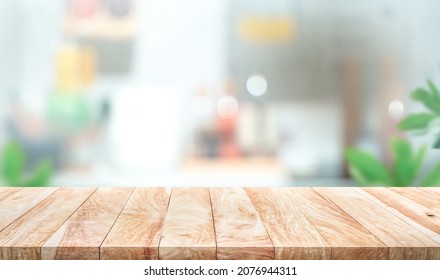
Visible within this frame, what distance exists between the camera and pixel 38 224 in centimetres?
105

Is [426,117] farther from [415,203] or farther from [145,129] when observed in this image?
[145,129]

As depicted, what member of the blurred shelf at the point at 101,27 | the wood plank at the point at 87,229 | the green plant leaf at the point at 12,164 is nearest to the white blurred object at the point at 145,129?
the blurred shelf at the point at 101,27

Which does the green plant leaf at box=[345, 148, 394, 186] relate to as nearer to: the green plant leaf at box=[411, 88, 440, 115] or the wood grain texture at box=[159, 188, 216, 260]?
the green plant leaf at box=[411, 88, 440, 115]

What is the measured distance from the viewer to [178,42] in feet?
7.58

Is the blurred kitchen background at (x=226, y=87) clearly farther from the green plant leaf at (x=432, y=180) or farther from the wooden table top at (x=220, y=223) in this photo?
the wooden table top at (x=220, y=223)

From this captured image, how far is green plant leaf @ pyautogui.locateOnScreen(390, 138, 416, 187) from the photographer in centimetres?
177

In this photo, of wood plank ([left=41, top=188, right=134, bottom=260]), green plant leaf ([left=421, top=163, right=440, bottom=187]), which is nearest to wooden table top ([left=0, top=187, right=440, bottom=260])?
wood plank ([left=41, top=188, right=134, bottom=260])

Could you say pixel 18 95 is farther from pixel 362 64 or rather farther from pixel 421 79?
pixel 421 79

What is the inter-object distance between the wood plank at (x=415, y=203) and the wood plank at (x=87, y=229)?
18.9 inches

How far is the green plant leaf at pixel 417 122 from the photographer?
5.32 feet

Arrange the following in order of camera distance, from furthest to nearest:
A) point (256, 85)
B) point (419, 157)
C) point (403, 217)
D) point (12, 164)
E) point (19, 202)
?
point (256, 85) → point (12, 164) → point (419, 157) → point (19, 202) → point (403, 217)

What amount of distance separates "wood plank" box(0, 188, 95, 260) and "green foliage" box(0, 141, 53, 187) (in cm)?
62

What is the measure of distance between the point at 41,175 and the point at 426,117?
114 centimetres

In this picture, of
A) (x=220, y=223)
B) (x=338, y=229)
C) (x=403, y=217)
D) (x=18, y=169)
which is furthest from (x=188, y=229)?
(x=18, y=169)
